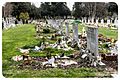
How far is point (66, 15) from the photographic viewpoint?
11.2 metres

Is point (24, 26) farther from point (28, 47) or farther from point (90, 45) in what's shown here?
point (90, 45)

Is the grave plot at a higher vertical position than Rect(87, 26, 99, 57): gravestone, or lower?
lower

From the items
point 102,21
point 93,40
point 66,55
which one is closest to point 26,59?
point 66,55

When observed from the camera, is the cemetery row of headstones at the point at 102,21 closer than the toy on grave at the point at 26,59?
No

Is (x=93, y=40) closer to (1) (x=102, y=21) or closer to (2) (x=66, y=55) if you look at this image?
(2) (x=66, y=55)

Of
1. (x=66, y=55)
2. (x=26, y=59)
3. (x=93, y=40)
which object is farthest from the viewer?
(x=66, y=55)

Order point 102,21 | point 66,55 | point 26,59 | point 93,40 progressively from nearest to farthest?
point 93,40 → point 26,59 → point 66,55 → point 102,21

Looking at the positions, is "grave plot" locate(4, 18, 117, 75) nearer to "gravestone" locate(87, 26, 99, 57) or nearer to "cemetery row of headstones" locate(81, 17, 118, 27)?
"gravestone" locate(87, 26, 99, 57)

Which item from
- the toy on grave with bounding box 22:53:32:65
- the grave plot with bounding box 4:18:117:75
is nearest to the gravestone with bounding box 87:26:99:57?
the grave plot with bounding box 4:18:117:75

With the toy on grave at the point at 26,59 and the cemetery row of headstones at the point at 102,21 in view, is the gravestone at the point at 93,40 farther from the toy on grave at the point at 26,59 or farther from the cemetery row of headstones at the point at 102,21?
the cemetery row of headstones at the point at 102,21

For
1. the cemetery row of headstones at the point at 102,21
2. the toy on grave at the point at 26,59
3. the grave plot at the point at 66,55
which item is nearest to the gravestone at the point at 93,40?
the grave plot at the point at 66,55

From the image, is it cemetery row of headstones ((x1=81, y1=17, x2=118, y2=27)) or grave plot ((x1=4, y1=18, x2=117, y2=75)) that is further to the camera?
cemetery row of headstones ((x1=81, y1=17, x2=118, y2=27))

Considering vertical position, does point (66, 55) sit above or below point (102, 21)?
above

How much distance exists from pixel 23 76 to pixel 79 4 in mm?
4414
